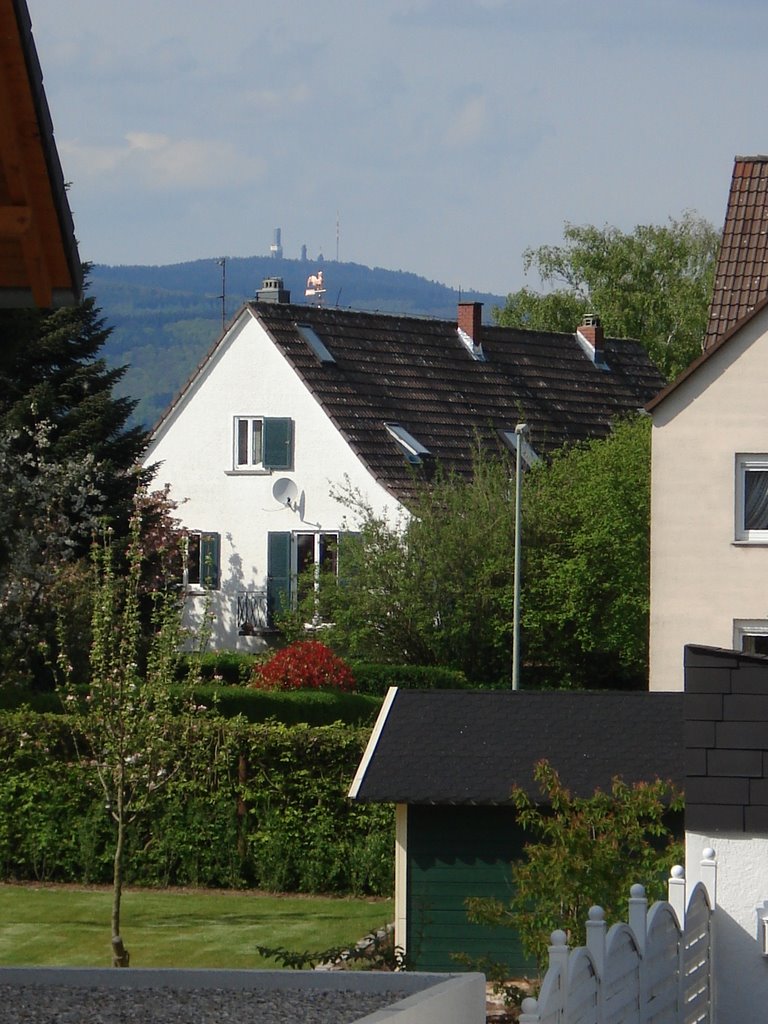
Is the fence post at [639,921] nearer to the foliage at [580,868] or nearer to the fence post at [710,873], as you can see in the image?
the fence post at [710,873]

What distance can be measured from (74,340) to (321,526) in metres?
9.43

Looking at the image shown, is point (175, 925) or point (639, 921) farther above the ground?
point (639, 921)

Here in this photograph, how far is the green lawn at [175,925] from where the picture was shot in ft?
64.3

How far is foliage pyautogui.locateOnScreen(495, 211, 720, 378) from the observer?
7250cm

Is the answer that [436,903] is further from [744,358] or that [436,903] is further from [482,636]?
[482,636]

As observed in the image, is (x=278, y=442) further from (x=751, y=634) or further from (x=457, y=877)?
(x=457, y=877)

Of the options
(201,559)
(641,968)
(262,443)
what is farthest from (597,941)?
(201,559)

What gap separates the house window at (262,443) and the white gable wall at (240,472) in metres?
0.18

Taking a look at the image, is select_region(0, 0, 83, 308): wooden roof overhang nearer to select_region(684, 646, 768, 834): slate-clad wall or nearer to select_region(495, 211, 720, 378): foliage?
select_region(684, 646, 768, 834): slate-clad wall

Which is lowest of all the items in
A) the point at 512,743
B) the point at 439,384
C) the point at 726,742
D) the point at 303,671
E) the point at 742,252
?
the point at 303,671

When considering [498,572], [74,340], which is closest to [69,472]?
[74,340]

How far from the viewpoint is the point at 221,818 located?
24.0m

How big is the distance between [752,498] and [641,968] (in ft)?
65.9

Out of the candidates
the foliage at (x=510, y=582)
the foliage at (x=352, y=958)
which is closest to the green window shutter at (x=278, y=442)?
the foliage at (x=510, y=582)
